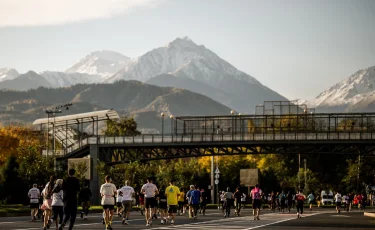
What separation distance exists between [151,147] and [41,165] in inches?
1000

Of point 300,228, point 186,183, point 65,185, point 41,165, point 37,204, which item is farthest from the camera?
point 186,183

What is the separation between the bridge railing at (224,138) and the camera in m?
98.8

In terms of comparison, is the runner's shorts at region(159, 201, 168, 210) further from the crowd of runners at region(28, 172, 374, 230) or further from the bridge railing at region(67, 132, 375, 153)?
the bridge railing at region(67, 132, 375, 153)

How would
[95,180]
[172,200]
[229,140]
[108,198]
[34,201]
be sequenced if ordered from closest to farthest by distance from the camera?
[108,198], [172,200], [34,201], [95,180], [229,140]

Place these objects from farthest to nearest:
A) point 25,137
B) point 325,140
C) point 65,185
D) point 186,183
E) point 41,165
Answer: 1. point 25,137
2. point 186,183
3. point 325,140
4. point 41,165
5. point 65,185

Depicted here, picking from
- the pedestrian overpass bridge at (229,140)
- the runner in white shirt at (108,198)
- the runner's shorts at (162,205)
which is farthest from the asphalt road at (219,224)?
the pedestrian overpass bridge at (229,140)

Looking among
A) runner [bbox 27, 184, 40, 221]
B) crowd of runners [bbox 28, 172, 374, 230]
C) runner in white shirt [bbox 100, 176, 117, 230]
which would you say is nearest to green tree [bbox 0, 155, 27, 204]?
crowd of runners [bbox 28, 172, 374, 230]

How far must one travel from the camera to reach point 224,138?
10194 cm

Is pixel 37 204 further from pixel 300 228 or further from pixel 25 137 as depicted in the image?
pixel 25 137

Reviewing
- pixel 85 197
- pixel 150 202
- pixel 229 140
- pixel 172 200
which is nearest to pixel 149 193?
pixel 150 202

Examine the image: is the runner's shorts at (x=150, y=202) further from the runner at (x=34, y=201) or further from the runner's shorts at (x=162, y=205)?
the runner at (x=34, y=201)

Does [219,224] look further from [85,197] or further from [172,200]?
[85,197]

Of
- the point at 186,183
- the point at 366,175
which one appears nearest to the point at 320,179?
the point at 366,175

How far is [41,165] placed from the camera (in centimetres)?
8138
